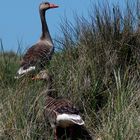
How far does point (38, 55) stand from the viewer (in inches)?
425

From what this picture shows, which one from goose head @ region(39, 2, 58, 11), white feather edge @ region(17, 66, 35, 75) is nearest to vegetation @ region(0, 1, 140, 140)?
white feather edge @ region(17, 66, 35, 75)

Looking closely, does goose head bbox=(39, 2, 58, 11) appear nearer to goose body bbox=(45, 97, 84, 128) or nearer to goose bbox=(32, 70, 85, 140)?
goose bbox=(32, 70, 85, 140)

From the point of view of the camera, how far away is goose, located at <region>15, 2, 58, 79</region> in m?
9.85

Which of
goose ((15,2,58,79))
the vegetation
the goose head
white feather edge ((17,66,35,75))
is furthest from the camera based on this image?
the goose head

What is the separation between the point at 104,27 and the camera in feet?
31.6

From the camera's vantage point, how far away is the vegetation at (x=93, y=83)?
710cm

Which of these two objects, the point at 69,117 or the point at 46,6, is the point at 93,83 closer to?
the point at 69,117

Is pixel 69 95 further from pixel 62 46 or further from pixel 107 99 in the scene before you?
pixel 62 46

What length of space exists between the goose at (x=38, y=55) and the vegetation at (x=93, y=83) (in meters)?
0.17

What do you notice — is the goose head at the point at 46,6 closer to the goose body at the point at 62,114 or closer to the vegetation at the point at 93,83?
the vegetation at the point at 93,83

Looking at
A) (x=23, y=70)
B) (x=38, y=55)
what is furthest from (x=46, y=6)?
(x=23, y=70)

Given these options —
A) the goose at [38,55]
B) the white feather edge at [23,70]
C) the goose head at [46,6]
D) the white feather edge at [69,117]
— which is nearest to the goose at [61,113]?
the white feather edge at [69,117]

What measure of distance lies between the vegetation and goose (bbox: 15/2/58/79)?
0.17 metres

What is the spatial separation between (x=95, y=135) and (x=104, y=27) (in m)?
2.44
